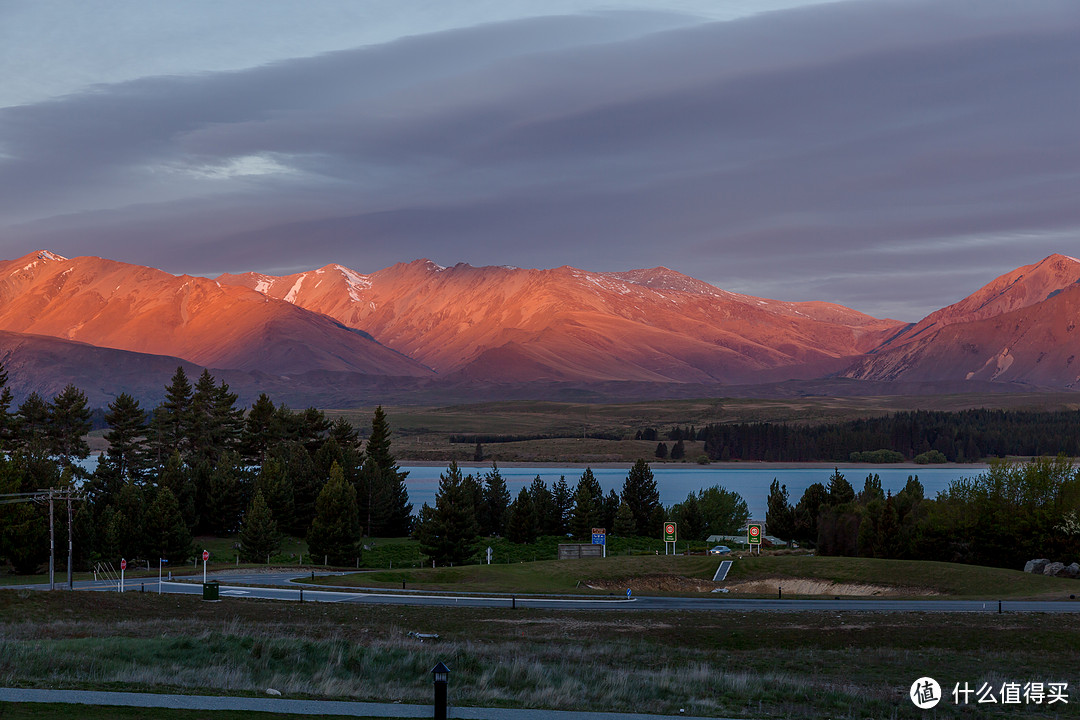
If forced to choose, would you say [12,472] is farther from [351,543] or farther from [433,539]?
[433,539]

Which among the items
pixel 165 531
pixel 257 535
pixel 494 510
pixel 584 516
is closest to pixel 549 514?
pixel 494 510

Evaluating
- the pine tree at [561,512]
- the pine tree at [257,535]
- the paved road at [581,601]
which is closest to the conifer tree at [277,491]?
the pine tree at [257,535]

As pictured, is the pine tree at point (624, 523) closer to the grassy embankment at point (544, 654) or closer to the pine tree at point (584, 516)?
the pine tree at point (584, 516)

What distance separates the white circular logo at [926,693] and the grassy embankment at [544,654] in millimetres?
291

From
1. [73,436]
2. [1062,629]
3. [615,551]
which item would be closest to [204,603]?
[1062,629]

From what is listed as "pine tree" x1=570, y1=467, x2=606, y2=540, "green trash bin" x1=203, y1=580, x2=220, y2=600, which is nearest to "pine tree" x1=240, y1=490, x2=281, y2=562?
"pine tree" x1=570, y1=467, x2=606, y2=540

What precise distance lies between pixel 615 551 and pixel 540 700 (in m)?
71.6

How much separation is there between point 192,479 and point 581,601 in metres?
55.7

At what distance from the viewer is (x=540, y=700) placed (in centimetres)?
2028

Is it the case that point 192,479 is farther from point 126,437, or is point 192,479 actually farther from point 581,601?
point 581,601

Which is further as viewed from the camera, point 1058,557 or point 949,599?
point 1058,557

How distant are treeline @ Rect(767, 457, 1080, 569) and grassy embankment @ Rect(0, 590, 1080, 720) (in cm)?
3406

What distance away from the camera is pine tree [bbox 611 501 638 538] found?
102500 millimetres

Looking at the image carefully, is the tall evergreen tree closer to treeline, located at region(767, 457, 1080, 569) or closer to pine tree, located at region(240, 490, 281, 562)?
treeline, located at region(767, 457, 1080, 569)
